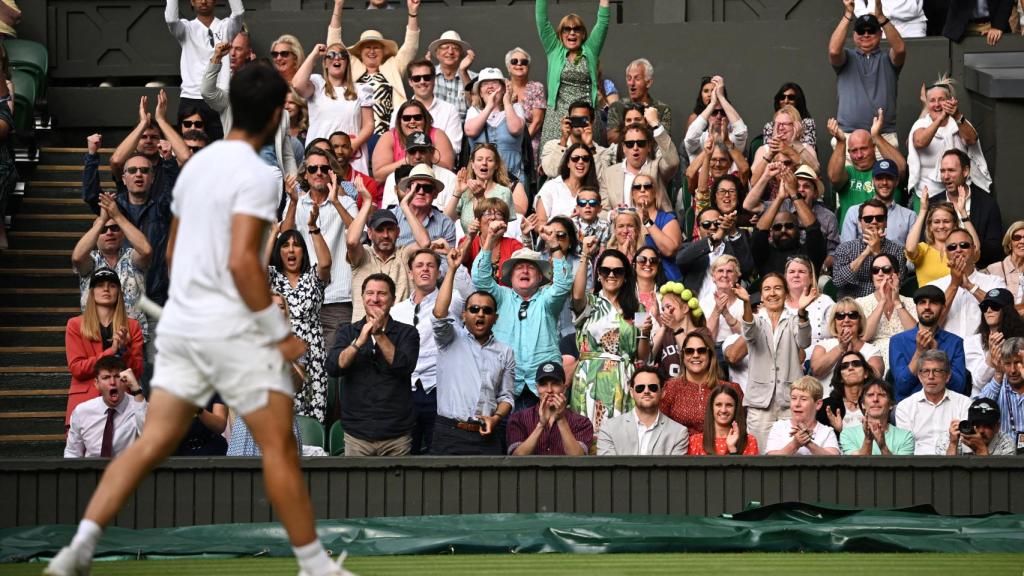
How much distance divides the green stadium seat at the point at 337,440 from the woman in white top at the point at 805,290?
11.3ft

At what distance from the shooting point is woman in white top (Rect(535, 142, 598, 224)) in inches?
533

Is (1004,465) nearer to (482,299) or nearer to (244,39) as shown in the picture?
(482,299)

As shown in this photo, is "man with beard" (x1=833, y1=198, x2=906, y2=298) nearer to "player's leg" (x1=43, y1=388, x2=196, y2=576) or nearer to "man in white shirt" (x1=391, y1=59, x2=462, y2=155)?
"man in white shirt" (x1=391, y1=59, x2=462, y2=155)

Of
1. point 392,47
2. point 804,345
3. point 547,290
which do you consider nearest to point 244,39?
point 392,47

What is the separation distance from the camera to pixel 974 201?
14.0 meters

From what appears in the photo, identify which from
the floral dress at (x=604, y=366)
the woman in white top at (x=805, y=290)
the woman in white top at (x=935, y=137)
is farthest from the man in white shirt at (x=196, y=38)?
the woman in white top at (x=935, y=137)

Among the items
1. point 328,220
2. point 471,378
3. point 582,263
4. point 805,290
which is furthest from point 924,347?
point 328,220

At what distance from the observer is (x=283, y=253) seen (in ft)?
39.5

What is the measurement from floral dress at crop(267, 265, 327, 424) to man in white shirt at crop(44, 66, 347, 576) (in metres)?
5.05

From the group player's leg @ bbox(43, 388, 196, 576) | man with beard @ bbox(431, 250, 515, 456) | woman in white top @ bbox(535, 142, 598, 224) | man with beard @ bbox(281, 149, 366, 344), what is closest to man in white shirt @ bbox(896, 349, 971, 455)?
man with beard @ bbox(431, 250, 515, 456)

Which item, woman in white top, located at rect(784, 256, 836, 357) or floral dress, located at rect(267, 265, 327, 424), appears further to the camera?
woman in white top, located at rect(784, 256, 836, 357)

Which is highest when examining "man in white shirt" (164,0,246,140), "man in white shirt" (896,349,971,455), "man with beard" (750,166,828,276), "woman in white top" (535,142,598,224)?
"man in white shirt" (164,0,246,140)

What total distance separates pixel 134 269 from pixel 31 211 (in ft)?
11.9

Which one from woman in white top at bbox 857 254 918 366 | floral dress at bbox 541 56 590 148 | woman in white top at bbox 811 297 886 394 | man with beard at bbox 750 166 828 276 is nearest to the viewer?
woman in white top at bbox 811 297 886 394
